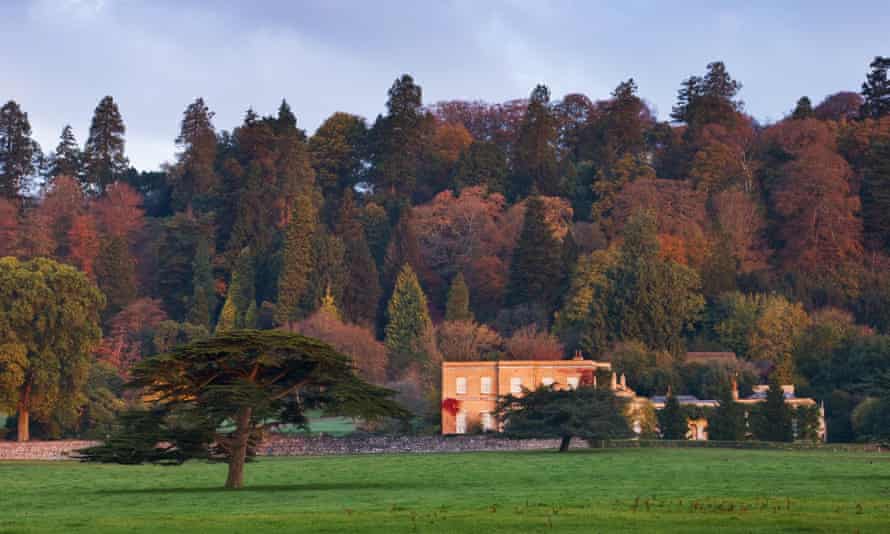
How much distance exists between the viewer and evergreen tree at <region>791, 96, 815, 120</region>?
123 m

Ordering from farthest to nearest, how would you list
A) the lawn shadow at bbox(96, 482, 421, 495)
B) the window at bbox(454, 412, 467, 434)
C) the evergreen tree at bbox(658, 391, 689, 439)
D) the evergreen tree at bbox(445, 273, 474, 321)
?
1. the evergreen tree at bbox(445, 273, 474, 321)
2. the window at bbox(454, 412, 467, 434)
3. the evergreen tree at bbox(658, 391, 689, 439)
4. the lawn shadow at bbox(96, 482, 421, 495)

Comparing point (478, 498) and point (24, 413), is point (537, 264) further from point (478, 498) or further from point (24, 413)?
point (478, 498)

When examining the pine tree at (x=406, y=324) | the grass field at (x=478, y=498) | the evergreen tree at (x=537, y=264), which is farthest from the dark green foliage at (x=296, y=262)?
the grass field at (x=478, y=498)

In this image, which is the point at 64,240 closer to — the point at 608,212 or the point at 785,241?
the point at 608,212

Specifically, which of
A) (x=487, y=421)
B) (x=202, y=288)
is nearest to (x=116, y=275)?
(x=202, y=288)

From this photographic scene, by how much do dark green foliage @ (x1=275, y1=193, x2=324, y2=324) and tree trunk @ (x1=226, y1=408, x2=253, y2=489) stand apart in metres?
68.2

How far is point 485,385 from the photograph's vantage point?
264 feet

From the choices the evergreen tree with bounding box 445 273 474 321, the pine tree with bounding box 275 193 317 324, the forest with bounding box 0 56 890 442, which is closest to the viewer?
the forest with bounding box 0 56 890 442

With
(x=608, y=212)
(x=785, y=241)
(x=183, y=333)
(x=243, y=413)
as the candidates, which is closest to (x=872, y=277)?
(x=785, y=241)

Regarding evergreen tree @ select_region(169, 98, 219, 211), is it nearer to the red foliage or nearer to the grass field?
the red foliage

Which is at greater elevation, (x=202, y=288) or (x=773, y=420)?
(x=202, y=288)

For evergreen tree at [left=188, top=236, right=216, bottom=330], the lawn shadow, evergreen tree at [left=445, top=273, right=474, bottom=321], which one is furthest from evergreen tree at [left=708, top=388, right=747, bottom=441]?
evergreen tree at [left=188, top=236, right=216, bottom=330]

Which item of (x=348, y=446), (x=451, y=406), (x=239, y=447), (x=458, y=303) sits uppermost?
(x=458, y=303)

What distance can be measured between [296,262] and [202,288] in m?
9.92
